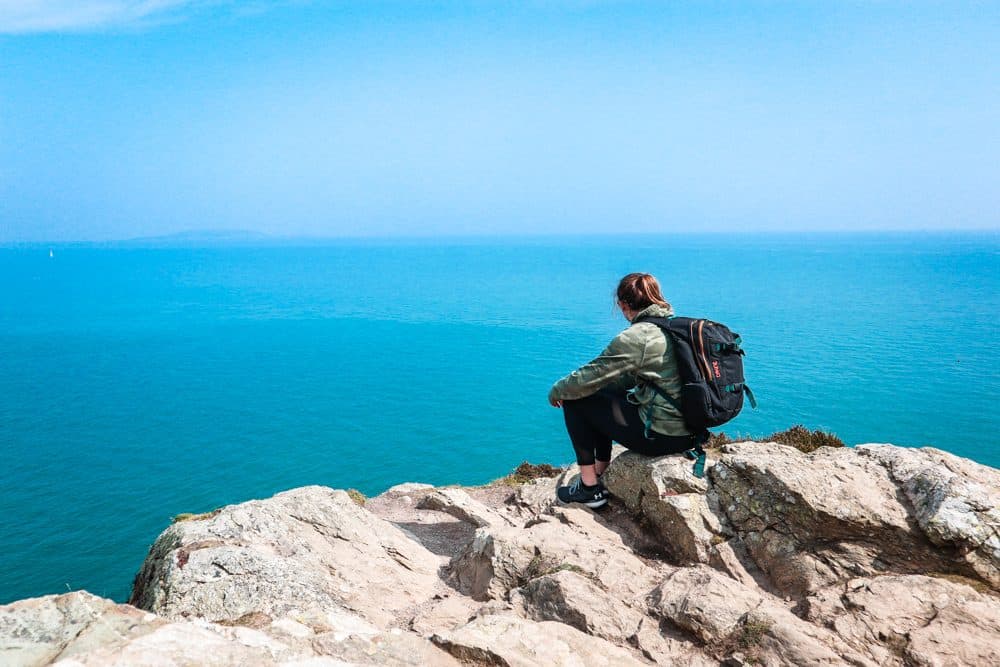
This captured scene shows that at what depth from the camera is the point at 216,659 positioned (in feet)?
16.2

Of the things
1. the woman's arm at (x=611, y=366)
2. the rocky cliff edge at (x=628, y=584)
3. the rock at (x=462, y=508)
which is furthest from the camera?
the rock at (x=462, y=508)

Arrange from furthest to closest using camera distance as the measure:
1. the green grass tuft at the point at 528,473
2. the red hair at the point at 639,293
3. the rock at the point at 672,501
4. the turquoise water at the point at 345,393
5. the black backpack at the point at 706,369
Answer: the turquoise water at the point at 345,393
the green grass tuft at the point at 528,473
the red hair at the point at 639,293
the rock at the point at 672,501
the black backpack at the point at 706,369

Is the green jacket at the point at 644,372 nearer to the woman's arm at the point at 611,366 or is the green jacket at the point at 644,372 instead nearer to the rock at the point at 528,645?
the woman's arm at the point at 611,366

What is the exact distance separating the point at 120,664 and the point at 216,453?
56374 mm

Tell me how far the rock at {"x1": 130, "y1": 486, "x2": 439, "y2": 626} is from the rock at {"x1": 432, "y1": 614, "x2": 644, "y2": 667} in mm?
1700

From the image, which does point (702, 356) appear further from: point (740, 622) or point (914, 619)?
point (914, 619)

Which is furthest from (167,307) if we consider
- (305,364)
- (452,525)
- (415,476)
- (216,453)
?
(452,525)

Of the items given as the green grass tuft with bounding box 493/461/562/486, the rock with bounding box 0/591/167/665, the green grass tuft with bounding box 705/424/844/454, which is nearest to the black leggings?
the rock with bounding box 0/591/167/665

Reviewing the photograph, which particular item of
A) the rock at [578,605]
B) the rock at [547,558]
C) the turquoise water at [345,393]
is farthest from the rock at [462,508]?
the rock at [578,605]

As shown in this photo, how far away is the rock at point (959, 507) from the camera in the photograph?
255 inches

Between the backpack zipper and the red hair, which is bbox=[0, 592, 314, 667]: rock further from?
the red hair

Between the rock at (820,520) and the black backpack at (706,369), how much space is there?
97 centimetres

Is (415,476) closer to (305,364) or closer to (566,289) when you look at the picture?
(305,364)

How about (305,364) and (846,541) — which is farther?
(305,364)
